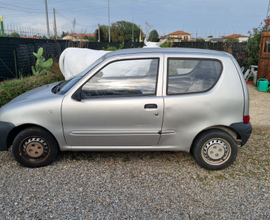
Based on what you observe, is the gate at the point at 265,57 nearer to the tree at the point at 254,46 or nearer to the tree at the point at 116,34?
the tree at the point at 254,46

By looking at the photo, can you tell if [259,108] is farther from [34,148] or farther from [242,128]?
[34,148]

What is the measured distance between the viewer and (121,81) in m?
3.76

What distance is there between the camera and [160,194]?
3.31 m

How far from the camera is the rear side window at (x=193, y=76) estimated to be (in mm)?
3768

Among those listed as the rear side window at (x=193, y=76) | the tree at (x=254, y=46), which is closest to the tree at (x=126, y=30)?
the tree at (x=254, y=46)

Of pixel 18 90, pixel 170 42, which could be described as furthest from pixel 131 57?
pixel 170 42

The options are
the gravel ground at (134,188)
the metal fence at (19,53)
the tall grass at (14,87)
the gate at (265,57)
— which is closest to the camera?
the gravel ground at (134,188)

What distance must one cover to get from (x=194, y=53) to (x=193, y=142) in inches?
52.2

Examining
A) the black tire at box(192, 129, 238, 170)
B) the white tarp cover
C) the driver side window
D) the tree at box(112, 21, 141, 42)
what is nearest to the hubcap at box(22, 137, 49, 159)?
the driver side window

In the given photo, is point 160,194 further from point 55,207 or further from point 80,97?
point 80,97

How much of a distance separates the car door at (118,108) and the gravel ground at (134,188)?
47 cm

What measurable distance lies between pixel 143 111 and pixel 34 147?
1.69m

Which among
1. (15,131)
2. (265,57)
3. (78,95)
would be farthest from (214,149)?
(265,57)

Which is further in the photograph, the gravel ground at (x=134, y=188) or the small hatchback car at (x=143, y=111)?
the small hatchback car at (x=143, y=111)
